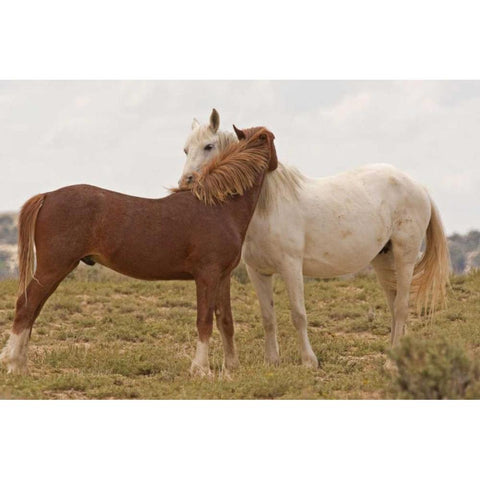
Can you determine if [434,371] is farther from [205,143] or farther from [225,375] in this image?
[205,143]

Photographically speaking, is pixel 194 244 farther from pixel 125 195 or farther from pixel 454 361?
pixel 454 361

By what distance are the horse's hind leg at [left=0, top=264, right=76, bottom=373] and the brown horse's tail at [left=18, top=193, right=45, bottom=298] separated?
0.08m

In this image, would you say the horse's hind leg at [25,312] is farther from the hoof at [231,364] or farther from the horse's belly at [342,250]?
the horse's belly at [342,250]

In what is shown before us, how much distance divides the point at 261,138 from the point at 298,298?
1.85 metres

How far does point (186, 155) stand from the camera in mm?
8047

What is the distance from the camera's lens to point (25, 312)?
6.86 meters

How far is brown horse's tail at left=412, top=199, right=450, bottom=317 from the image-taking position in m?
9.42

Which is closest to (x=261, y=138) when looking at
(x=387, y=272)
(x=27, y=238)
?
(x=27, y=238)

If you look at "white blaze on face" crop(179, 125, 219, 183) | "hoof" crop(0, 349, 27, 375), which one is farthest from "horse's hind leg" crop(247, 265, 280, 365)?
"hoof" crop(0, 349, 27, 375)

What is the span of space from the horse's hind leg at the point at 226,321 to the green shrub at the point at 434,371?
2232 mm

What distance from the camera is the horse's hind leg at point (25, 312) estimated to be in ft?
22.4

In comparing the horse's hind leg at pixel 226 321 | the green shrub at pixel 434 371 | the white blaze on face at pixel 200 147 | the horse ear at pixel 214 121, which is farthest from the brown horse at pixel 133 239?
the green shrub at pixel 434 371

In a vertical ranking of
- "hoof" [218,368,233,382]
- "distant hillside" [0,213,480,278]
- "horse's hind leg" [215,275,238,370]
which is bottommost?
"hoof" [218,368,233,382]

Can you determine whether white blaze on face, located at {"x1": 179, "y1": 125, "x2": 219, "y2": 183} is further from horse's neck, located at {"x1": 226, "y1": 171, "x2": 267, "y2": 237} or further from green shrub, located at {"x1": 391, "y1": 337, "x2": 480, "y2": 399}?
green shrub, located at {"x1": 391, "y1": 337, "x2": 480, "y2": 399}
